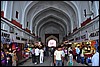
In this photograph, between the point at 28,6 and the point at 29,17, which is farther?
the point at 29,17

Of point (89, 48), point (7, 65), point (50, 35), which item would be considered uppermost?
point (50, 35)

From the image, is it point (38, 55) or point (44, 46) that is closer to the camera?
point (38, 55)

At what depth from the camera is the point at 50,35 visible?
151 ft

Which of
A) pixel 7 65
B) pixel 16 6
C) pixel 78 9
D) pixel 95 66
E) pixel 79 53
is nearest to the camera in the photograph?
pixel 95 66

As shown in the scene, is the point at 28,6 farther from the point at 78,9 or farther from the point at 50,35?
the point at 50,35

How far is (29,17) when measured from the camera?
88.2 ft

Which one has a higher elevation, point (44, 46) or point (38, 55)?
point (44, 46)

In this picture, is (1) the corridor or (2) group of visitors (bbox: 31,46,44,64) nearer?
(1) the corridor

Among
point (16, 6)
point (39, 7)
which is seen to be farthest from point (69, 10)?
point (16, 6)

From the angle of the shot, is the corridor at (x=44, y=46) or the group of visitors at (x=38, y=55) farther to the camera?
the group of visitors at (x=38, y=55)

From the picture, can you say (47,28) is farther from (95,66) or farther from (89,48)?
(95,66)

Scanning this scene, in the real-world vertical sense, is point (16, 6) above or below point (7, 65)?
above

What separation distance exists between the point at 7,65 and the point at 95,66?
5.78 meters

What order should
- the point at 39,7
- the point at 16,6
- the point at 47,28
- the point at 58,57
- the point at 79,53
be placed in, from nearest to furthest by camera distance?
the point at 58,57, the point at 79,53, the point at 16,6, the point at 39,7, the point at 47,28
